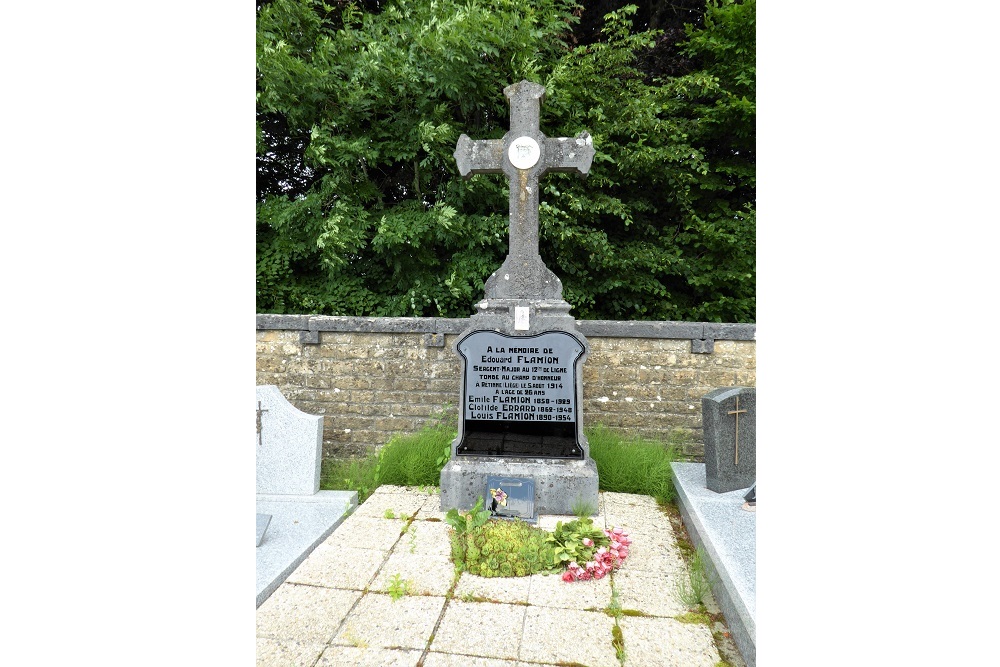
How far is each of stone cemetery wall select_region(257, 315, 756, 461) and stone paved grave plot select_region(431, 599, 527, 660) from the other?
2.72 meters

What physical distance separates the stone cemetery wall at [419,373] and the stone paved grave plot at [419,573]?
7.19ft

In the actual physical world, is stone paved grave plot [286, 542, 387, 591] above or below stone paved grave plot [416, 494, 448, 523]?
above

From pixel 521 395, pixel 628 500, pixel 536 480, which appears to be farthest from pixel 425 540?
pixel 628 500

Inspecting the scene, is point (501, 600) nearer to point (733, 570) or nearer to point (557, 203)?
point (733, 570)

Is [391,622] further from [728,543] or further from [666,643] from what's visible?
[728,543]

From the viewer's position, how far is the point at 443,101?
6922 mm

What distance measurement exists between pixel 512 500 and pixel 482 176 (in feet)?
15.4

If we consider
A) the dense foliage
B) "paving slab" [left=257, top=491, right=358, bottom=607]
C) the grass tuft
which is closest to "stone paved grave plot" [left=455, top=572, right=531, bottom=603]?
"paving slab" [left=257, top=491, right=358, bottom=607]

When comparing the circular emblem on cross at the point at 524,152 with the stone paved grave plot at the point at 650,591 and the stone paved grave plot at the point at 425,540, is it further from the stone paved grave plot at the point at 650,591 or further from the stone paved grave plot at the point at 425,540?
the stone paved grave plot at the point at 650,591

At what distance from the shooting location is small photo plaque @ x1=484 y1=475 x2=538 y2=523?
3461mm

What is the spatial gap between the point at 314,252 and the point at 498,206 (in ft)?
8.75

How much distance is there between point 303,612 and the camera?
244 cm

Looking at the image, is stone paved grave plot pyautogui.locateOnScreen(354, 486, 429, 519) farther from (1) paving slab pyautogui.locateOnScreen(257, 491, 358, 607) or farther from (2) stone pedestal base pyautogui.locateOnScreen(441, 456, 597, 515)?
(2) stone pedestal base pyautogui.locateOnScreen(441, 456, 597, 515)

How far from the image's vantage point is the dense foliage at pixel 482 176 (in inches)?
255
